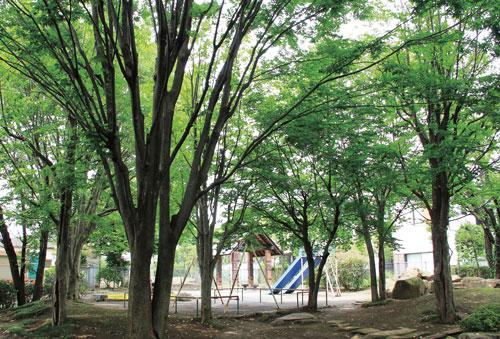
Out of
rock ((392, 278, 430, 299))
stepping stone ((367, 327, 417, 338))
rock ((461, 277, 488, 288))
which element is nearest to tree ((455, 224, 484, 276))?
rock ((461, 277, 488, 288))

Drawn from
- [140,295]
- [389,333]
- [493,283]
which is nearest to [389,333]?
[389,333]

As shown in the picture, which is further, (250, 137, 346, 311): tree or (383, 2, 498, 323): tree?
(250, 137, 346, 311): tree

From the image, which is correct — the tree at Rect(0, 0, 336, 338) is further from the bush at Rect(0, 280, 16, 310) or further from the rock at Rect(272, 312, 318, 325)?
the bush at Rect(0, 280, 16, 310)

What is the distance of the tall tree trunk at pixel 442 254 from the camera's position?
413 inches

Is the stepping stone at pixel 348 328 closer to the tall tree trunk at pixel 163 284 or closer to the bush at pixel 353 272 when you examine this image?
the tall tree trunk at pixel 163 284

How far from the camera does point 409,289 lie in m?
16.8

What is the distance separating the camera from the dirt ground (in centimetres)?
1025

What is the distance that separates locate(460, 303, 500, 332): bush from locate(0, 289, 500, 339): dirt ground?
1.12 m

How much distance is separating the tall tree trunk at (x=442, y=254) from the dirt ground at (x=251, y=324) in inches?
19.3

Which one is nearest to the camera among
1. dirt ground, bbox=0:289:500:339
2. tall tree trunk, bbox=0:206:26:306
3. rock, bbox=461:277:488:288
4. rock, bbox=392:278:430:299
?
dirt ground, bbox=0:289:500:339

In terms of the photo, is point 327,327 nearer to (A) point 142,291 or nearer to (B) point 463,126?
(B) point 463,126

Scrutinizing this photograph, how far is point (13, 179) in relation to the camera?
530 inches

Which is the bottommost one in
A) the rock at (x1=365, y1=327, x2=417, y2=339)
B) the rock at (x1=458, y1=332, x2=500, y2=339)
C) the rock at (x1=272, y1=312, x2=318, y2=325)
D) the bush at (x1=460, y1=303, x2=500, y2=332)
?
the rock at (x1=272, y1=312, x2=318, y2=325)

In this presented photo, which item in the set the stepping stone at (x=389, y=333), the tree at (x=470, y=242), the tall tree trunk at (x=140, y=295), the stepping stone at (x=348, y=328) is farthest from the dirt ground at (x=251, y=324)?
the tree at (x=470, y=242)
